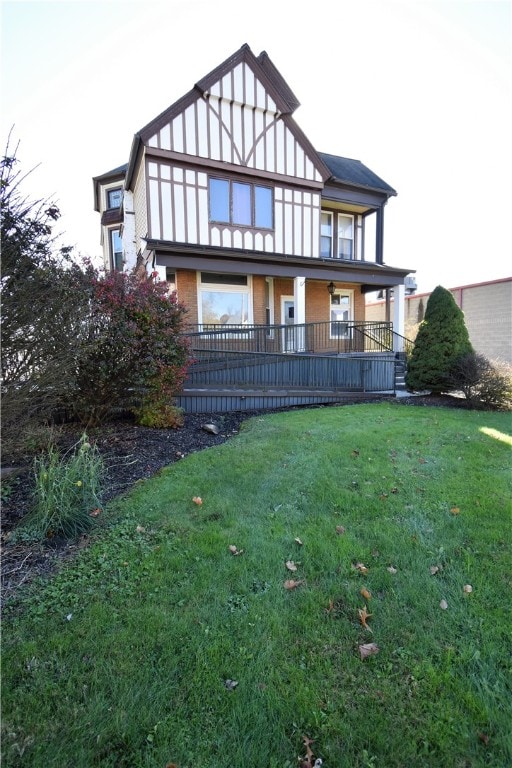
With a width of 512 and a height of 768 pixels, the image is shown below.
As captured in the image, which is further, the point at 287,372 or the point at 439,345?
the point at 439,345

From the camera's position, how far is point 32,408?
4035 mm

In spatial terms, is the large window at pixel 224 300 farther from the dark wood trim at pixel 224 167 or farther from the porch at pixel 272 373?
the dark wood trim at pixel 224 167

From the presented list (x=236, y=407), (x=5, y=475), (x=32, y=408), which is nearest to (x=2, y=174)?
(x=32, y=408)

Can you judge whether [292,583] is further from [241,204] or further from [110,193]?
[110,193]

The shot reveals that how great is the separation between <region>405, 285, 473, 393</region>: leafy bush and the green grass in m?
7.43

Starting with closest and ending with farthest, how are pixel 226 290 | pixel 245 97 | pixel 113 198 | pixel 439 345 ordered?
pixel 439 345 → pixel 245 97 → pixel 226 290 → pixel 113 198

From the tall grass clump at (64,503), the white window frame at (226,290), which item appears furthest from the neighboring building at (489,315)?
the tall grass clump at (64,503)

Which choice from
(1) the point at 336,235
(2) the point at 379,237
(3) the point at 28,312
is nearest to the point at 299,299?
(1) the point at 336,235

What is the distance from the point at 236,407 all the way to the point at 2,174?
6.63 m

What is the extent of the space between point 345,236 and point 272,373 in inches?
394

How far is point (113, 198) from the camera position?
19.6 meters

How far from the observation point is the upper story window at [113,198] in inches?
768

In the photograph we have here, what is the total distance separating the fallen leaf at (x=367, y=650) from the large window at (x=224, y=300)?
39.5ft

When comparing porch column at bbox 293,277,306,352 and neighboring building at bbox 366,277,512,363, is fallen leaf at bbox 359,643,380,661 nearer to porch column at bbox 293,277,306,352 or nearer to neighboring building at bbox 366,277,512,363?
porch column at bbox 293,277,306,352
